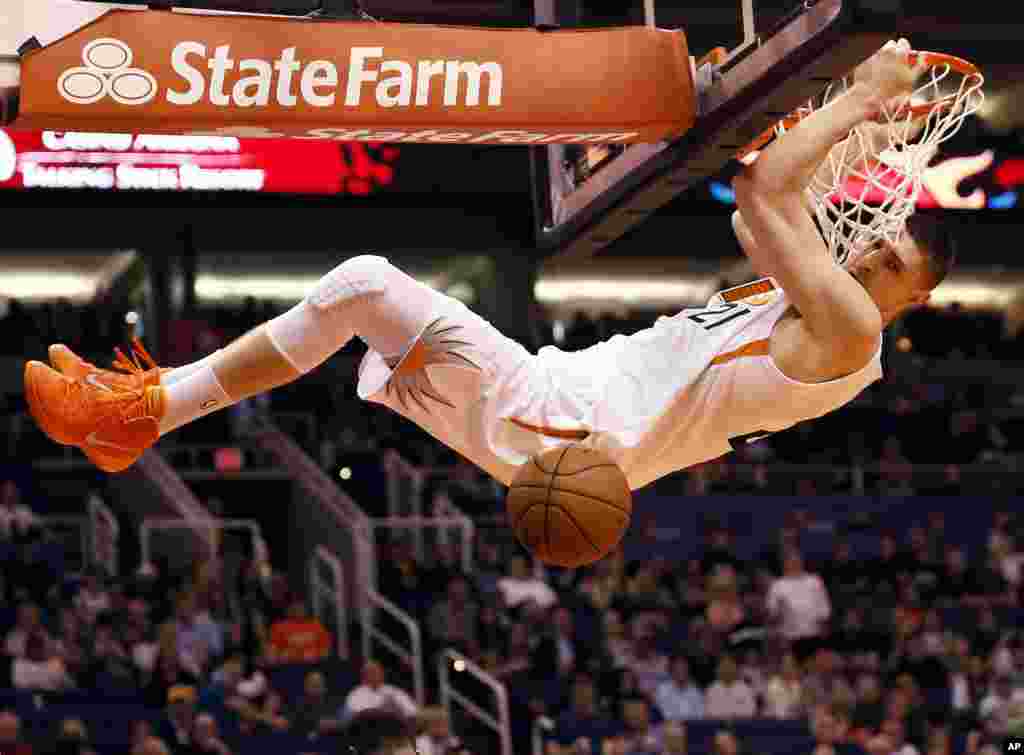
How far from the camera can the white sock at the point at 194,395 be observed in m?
5.39

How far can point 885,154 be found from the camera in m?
6.02

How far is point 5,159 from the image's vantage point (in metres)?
17.5

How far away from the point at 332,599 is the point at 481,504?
3.31 metres

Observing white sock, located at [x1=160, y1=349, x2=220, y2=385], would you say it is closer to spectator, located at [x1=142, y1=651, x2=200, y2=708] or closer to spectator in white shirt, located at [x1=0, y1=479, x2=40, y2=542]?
spectator, located at [x1=142, y1=651, x2=200, y2=708]

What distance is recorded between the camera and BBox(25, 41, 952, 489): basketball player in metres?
5.30

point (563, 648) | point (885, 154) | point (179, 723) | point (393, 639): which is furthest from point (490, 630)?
point (885, 154)

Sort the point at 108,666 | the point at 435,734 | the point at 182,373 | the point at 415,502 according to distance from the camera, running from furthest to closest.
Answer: the point at 415,502
the point at 108,666
the point at 435,734
the point at 182,373

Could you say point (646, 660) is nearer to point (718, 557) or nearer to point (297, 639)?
point (718, 557)

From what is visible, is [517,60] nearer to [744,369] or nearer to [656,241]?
[744,369]

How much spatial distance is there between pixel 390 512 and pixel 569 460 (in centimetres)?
1410

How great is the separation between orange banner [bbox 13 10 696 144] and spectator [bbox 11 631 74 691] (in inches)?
321

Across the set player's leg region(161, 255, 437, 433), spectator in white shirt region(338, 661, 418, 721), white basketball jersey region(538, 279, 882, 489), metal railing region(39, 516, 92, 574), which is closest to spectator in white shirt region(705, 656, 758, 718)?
spectator in white shirt region(338, 661, 418, 721)

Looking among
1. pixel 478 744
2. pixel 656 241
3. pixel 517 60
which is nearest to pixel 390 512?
pixel 478 744

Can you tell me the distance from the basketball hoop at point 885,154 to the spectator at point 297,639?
29.4 feet
